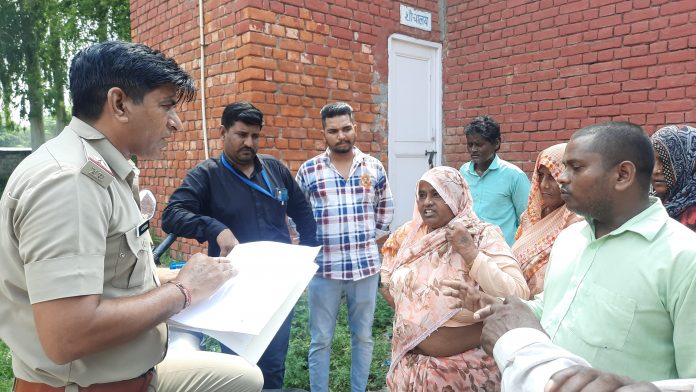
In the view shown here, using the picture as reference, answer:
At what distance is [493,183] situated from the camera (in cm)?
Answer: 409

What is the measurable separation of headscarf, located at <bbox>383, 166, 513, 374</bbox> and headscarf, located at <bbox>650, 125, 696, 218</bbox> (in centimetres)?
70

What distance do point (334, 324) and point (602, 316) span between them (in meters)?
2.31

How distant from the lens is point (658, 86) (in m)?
4.60

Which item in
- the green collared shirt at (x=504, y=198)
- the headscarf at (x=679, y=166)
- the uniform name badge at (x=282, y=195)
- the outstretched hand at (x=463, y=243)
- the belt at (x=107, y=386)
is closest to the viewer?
the belt at (x=107, y=386)

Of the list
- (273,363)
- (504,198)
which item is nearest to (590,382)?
(273,363)

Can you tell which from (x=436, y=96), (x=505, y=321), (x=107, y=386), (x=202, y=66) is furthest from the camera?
(x=436, y=96)

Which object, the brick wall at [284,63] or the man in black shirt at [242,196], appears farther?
the brick wall at [284,63]

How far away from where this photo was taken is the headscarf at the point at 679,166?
6.81 ft

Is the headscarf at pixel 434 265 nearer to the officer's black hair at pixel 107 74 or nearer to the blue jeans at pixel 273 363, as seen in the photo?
the blue jeans at pixel 273 363

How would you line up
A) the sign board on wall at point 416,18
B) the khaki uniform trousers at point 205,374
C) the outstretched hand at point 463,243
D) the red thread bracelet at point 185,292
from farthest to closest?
the sign board on wall at point 416,18 < the outstretched hand at point 463,243 < the khaki uniform trousers at point 205,374 < the red thread bracelet at point 185,292

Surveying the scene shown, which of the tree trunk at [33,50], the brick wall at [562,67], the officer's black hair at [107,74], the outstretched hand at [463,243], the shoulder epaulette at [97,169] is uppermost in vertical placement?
the tree trunk at [33,50]

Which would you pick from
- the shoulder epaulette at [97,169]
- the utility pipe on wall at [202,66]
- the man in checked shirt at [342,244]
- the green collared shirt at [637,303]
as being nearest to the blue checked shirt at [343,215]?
the man in checked shirt at [342,244]

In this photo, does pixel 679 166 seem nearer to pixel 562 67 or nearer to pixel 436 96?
pixel 562 67

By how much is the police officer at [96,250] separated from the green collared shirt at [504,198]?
2.96 meters
